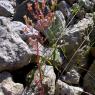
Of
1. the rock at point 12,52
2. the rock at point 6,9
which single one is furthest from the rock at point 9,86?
the rock at point 6,9

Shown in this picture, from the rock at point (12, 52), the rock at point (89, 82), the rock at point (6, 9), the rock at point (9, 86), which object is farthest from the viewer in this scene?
the rock at point (6, 9)

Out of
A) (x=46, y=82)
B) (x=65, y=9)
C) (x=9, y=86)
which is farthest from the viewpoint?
(x=65, y=9)

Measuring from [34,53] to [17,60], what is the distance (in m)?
0.25

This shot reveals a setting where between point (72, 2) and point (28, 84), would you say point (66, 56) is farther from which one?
point (72, 2)

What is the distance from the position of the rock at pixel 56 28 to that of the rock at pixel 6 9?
728 millimetres

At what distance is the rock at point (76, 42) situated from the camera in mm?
3738

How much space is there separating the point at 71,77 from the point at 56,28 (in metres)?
0.73

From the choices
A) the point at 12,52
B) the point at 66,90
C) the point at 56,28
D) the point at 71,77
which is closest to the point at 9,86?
the point at 12,52

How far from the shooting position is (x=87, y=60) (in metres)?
3.78

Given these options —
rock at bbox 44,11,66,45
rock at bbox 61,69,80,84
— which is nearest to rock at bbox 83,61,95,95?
rock at bbox 61,69,80,84

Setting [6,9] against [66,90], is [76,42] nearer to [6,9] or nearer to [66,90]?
[66,90]

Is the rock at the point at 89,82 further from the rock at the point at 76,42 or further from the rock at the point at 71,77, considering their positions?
the rock at the point at 76,42

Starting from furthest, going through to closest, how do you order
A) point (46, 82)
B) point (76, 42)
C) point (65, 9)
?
point (65, 9), point (76, 42), point (46, 82)

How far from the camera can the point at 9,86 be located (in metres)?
3.25
